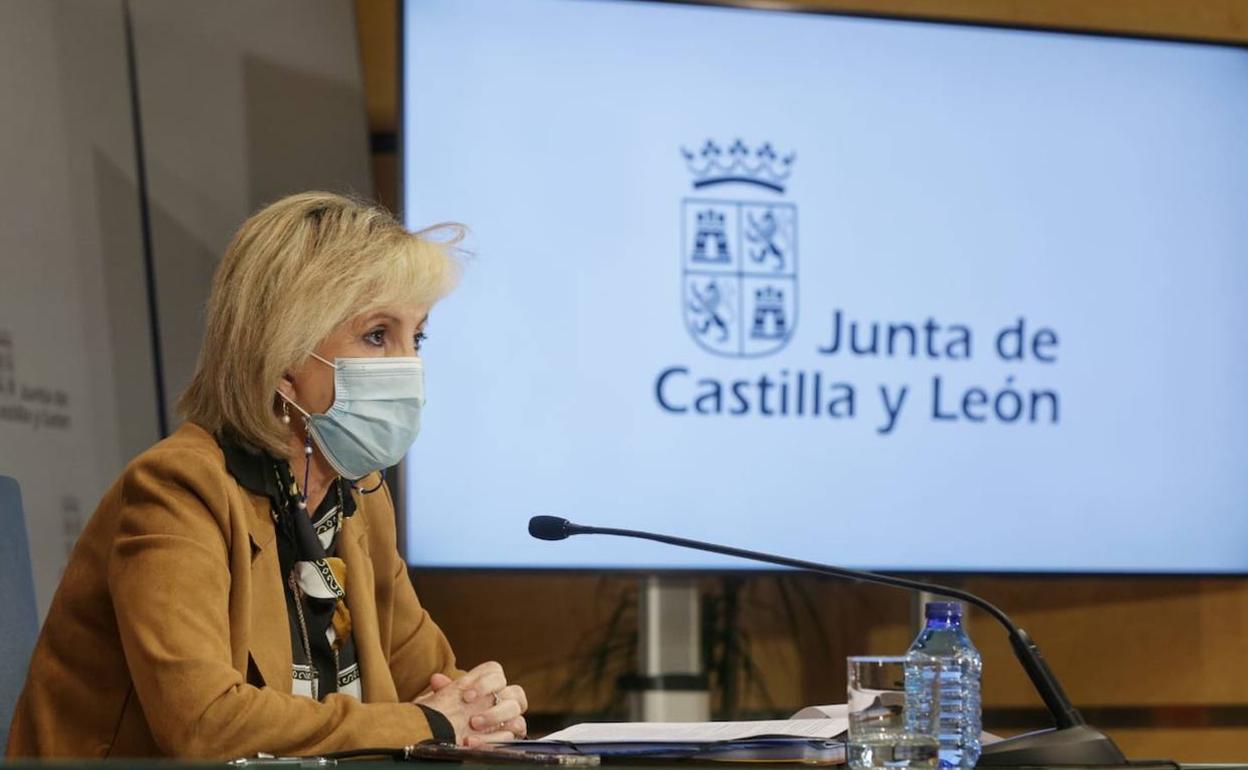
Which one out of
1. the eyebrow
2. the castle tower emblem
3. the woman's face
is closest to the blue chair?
the woman's face

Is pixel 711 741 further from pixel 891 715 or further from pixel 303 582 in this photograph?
pixel 303 582

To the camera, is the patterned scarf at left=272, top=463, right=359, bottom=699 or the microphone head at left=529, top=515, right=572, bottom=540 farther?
the patterned scarf at left=272, top=463, right=359, bottom=699

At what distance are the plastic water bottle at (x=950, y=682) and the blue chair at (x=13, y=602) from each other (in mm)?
1041

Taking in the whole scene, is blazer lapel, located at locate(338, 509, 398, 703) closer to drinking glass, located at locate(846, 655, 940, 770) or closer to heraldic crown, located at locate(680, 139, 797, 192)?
drinking glass, located at locate(846, 655, 940, 770)

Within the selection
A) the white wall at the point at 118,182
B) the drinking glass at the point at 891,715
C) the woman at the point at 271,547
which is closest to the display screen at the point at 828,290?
the white wall at the point at 118,182

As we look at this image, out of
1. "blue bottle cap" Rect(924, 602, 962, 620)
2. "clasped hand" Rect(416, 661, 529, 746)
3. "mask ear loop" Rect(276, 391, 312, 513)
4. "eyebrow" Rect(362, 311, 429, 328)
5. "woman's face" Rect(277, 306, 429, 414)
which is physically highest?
"eyebrow" Rect(362, 311, 429, 328)

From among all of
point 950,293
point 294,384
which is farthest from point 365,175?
point 294,384

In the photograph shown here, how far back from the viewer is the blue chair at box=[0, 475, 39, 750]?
5.97ft

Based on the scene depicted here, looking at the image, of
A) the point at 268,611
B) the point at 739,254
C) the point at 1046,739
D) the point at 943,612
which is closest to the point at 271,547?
the point at 268,611

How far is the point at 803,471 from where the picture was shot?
359cm

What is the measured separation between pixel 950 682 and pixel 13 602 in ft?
3.58

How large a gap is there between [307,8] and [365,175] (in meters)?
0.42

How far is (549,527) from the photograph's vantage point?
172cm

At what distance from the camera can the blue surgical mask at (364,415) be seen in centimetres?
192
